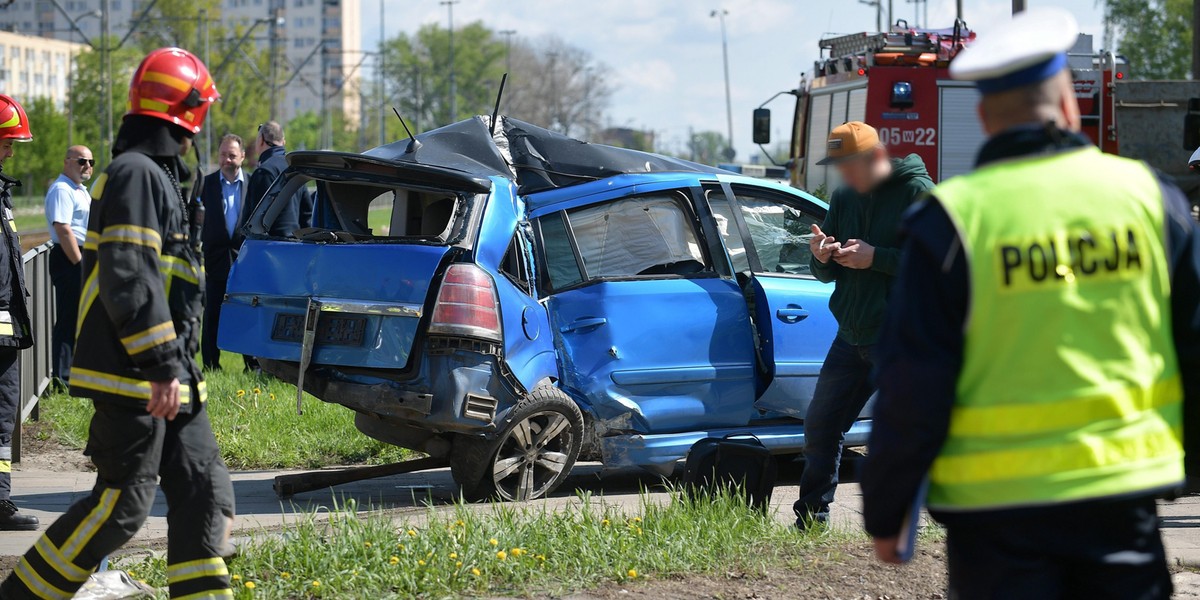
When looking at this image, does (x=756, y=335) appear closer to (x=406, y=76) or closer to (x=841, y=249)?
(x=841, y=249)

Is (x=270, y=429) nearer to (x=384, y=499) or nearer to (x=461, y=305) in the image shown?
(x=384, y=499)

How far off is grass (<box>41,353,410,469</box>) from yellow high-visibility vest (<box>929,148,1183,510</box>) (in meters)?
5.69

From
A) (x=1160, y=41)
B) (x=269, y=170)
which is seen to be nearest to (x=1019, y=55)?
(x=269, y=170)

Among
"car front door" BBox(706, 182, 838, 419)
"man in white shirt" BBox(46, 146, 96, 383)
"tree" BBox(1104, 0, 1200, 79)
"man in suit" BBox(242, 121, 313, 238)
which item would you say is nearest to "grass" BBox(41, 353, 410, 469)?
"man in white shirt" BBox(46, 146, 96, 383)

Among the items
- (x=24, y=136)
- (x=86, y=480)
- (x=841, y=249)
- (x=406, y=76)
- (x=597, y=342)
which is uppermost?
(x=406, y=76)

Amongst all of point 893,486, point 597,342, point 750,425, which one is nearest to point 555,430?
point 597,342

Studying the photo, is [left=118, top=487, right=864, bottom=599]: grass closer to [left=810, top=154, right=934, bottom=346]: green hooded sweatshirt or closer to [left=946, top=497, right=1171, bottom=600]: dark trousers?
[left=810, top=154, right=934, bottom=346]: green hooded sweatshirt

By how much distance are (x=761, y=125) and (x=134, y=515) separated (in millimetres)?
13545

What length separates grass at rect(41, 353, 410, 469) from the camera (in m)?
7.86

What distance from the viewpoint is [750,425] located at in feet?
22.8

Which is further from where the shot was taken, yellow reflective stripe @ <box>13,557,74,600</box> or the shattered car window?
the shattered car window

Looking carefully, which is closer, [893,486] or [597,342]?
Answer: [893,486]

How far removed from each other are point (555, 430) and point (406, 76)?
116152 mm

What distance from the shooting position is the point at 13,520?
5.97 m
